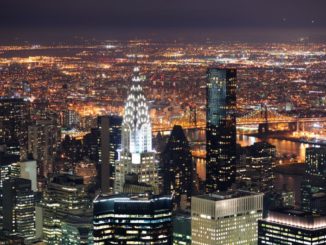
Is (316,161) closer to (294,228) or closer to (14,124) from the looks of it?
(14,124)

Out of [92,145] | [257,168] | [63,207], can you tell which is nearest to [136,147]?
[63,207]

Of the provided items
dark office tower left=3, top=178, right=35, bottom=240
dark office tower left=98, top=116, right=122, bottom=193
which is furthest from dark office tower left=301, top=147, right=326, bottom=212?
dark office tower left=3, top=178, right=35, bottom=240

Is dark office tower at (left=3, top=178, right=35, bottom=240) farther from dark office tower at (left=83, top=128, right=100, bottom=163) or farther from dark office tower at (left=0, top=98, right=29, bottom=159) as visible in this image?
dark office tower at (left=0, top=98, right=29, bottom=159)

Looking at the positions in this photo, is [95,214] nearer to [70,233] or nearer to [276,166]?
[70,233]

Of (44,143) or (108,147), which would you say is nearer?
(108,147)

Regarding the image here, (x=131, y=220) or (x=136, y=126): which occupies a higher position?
(x=136, y=126)

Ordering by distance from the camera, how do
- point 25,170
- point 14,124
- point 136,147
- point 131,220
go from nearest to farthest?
point 131,220 → point 136,147 → point 25,170 → point 14,124

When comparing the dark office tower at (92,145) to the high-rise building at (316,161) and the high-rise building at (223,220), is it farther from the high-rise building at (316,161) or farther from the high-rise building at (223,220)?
the high-rise building at (223,220)
